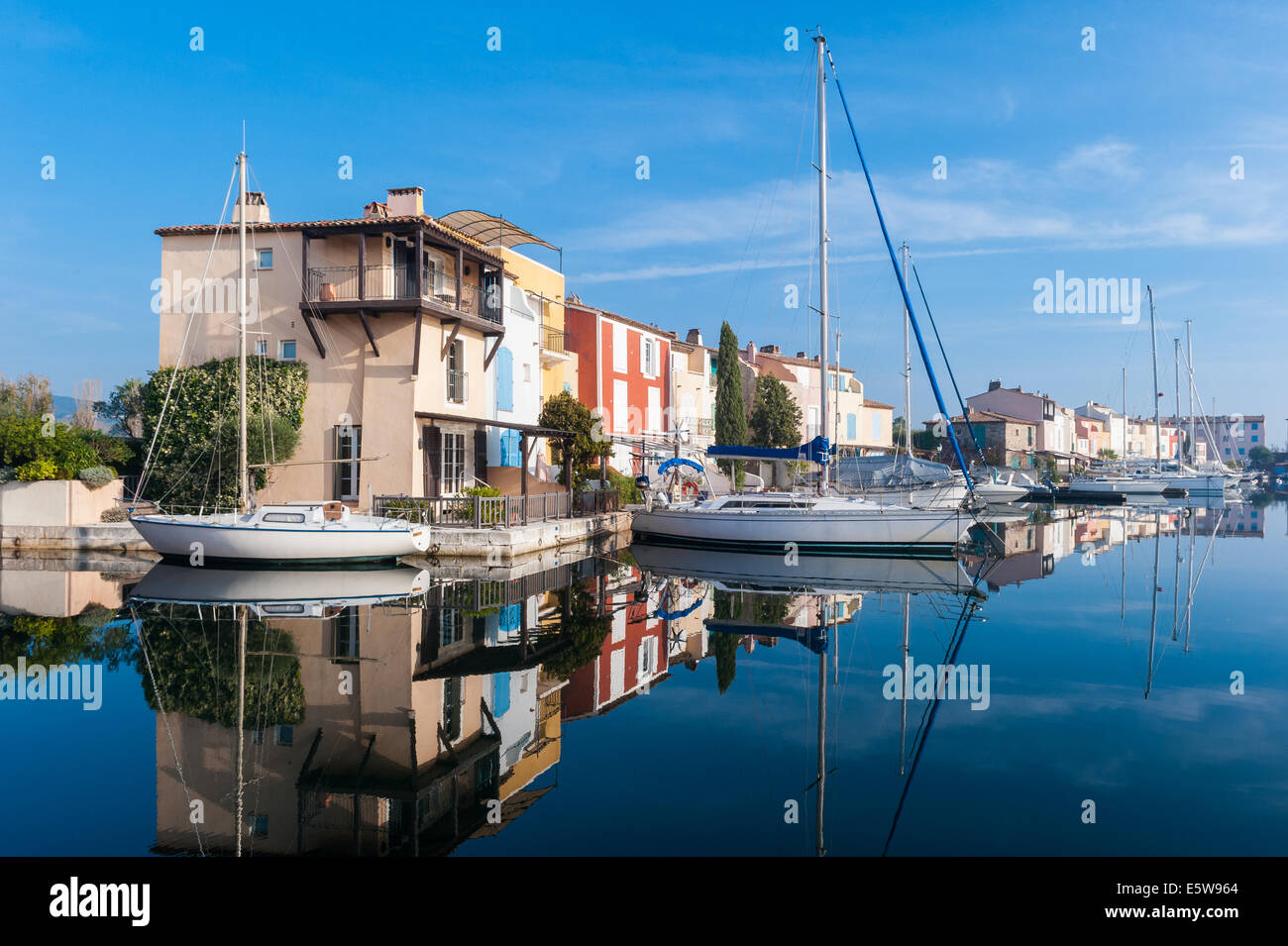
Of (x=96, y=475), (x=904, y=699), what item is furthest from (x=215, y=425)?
(x=904, y=699)

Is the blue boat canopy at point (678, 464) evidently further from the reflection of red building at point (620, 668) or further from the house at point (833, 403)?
the house at point (833, 403)

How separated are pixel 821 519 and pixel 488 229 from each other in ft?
49.8

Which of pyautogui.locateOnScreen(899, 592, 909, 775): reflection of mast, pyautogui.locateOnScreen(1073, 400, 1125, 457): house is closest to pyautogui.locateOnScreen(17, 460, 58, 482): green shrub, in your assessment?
→ pyautogui.locateOnScreen(899, 592, 909, 775): reflection of mast

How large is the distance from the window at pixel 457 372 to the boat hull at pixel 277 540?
22.3 feet

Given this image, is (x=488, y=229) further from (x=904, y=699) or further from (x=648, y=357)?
(x=904, y=699)

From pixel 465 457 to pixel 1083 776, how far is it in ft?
72.9

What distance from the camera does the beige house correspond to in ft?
78.4

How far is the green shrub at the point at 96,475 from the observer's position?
24.1m

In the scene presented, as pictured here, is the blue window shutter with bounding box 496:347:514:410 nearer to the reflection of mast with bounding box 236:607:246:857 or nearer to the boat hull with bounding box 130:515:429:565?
the boat hull with bounding box 130:515:429:565

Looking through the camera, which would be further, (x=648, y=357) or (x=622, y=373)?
(x=648, y=357)

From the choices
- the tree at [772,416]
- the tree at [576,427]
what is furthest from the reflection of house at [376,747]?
the tree at [772,416]

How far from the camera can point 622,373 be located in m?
39.2
